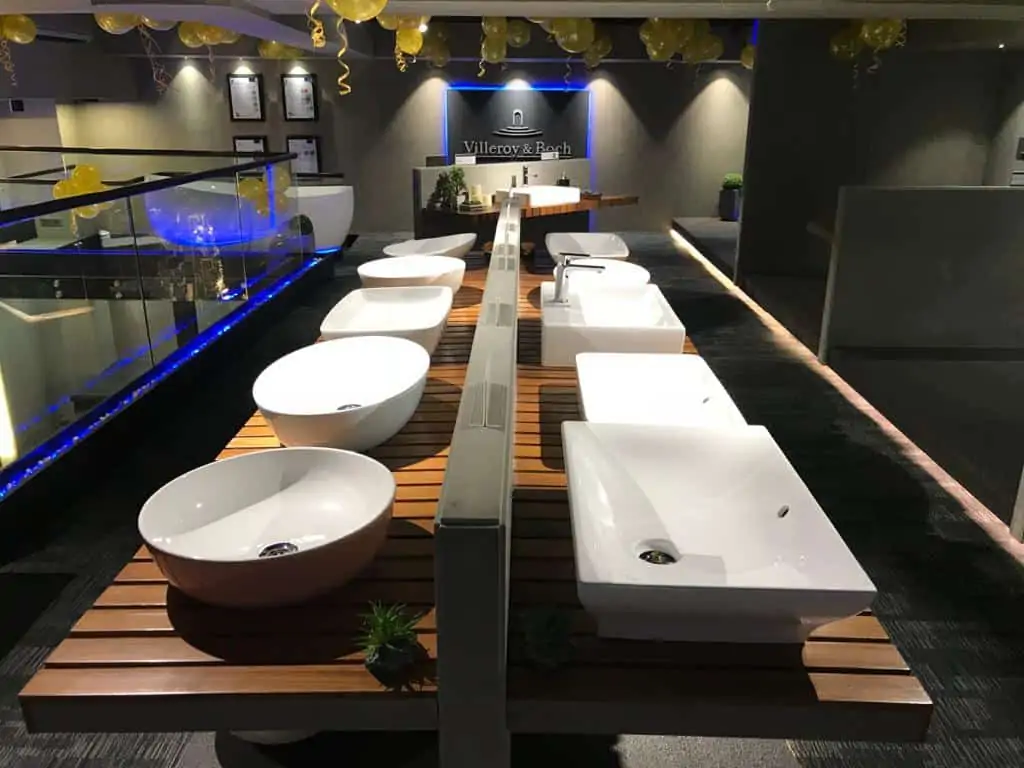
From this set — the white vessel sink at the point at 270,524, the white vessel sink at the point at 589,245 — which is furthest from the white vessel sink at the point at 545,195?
the white vessel sink at the point at 270,524

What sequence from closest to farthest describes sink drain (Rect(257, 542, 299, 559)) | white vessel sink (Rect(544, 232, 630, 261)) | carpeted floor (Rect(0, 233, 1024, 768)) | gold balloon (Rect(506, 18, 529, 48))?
sink drain (Rect(257, 542, 299, 559)) < carpeted floor (Rect(0, 233, 1024, 768)) < white vessel sink (Rect(544, 232, 630, 261)) < gold balloon (Rect(506, 18, 529, 48))

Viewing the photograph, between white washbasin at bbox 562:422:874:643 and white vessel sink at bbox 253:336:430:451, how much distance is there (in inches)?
16.4

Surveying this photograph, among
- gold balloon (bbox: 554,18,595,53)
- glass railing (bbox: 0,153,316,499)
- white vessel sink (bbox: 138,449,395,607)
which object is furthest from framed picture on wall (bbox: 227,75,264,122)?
white vessel sink (bbox: 138,449,395,607)

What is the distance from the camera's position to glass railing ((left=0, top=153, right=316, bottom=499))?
11.3ft

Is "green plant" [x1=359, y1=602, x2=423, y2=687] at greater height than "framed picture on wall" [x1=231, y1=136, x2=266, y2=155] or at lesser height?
lesser

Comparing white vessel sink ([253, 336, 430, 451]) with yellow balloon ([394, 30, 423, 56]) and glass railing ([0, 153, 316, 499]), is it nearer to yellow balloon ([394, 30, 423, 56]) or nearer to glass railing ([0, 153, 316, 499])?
glass railing ([0, 153, 316, 499])

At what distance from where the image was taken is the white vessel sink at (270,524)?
125 centimetres

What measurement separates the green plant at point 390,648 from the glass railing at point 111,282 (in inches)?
95.0

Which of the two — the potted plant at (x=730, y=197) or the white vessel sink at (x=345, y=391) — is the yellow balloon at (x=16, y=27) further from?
the potted plant at (x=730, y=197)

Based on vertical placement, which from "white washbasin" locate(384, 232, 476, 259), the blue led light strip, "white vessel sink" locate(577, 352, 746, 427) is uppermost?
"white washbasin" locate(384, 232, 476, 259)

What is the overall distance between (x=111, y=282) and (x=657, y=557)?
4.02 metres

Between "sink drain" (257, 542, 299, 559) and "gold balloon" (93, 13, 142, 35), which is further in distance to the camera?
"gold balloon" (93, 13, 142, 35)

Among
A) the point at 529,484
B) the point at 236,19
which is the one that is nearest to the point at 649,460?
the point at 529,484

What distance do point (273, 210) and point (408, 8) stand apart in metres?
2.01
